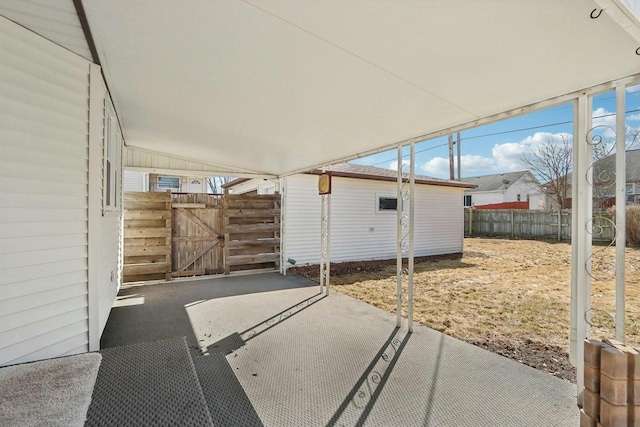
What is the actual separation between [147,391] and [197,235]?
5603 millimetres

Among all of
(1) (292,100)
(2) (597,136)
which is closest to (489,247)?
(2) (597,136)

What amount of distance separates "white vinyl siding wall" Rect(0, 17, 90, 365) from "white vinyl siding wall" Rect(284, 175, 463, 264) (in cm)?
534

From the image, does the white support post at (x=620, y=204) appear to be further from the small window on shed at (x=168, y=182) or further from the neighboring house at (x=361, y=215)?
the small window on shed at (x=168, y=182)

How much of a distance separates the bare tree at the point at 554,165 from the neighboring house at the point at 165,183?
58.8ft

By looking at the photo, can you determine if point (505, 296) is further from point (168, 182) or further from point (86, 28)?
point (168, 182)

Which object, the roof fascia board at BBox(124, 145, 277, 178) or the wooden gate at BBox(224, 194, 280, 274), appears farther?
the wooden gate at BBox(224, 194, 280, 274)

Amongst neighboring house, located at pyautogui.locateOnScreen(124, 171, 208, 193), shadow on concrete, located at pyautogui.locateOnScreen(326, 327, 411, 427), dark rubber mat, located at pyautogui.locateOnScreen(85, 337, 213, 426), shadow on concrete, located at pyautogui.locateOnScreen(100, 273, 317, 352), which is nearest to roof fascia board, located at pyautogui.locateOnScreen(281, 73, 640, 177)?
shadow on concrete, located at pyautogui.locateOnScreen(326, 327, 411, 427)

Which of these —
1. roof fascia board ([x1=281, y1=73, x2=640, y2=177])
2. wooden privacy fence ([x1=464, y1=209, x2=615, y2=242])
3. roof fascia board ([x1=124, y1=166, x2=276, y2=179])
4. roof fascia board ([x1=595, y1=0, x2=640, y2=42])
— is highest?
roof fascia board ([x1=124, y1=166, x2=276, y2=179])

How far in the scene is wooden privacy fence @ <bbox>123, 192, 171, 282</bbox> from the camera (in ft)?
20.7

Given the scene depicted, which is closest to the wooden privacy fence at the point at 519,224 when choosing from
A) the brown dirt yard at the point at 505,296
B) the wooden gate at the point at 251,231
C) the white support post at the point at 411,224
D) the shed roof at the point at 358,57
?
the brown dirt yard at the point at 505,296

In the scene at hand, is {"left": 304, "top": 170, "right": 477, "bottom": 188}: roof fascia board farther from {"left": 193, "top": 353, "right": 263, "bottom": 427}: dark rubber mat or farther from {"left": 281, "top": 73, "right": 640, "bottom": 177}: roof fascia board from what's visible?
{"left": 193, "top": 353, "right": 263, "bottom": 427}: dark rubber mat

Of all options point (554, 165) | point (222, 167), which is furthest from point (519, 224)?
point (222, 167)

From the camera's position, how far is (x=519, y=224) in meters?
15.2

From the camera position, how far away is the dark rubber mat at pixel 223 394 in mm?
2182
